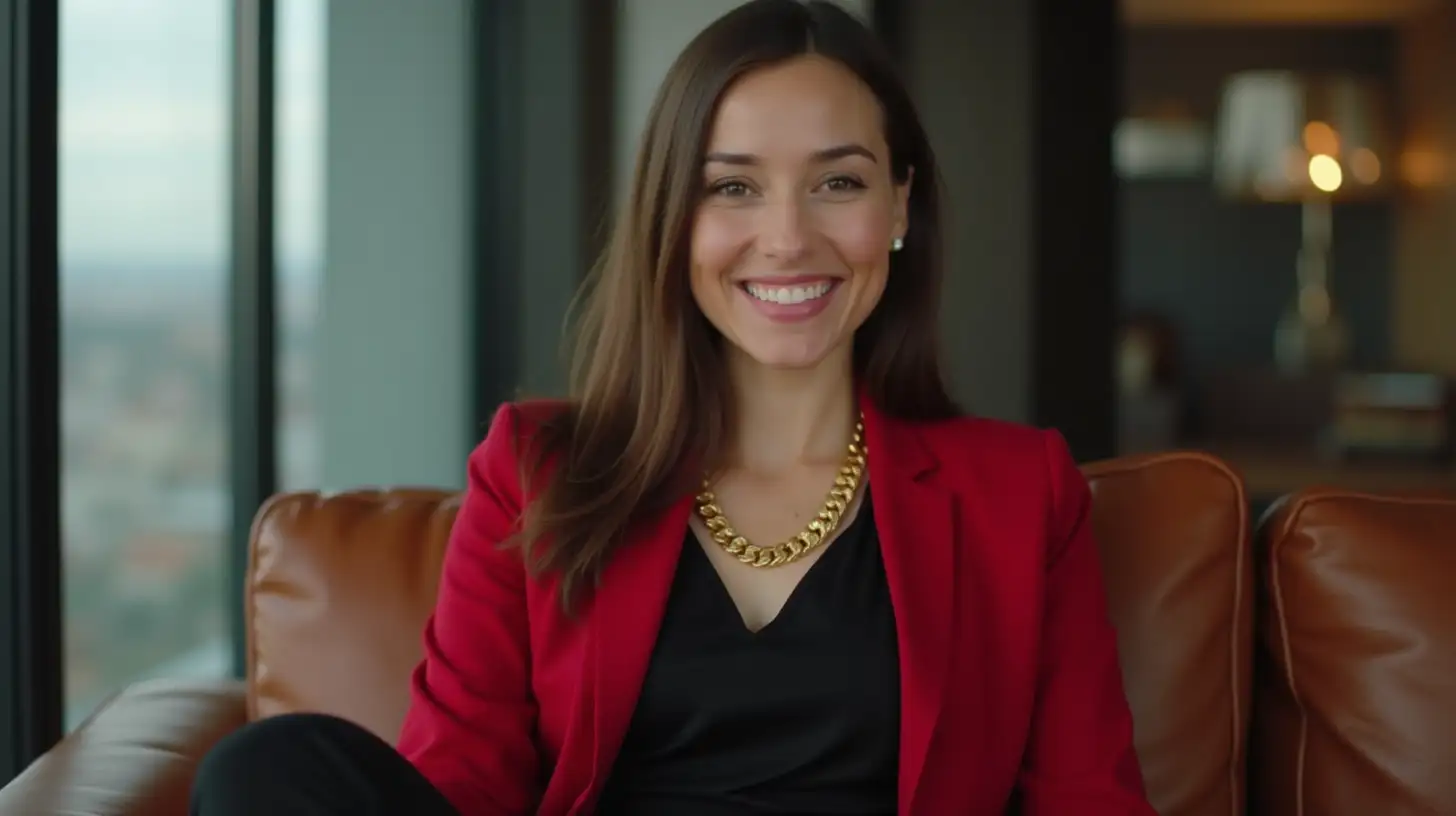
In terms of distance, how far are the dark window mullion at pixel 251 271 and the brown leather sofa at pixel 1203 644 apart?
1107 millimetres

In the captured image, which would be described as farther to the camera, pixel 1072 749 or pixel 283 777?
pixel 1072 749

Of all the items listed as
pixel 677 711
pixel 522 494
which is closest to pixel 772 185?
pixel 522 494

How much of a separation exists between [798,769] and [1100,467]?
1.72 ft

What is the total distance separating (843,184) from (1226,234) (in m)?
6.01

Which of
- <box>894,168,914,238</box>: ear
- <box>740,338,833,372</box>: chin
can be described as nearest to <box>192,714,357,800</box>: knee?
<box>740,338,833,372</box>: chin

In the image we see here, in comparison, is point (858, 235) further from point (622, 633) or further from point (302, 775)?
point (302, 775)

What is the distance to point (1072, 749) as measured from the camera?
1.63 metres

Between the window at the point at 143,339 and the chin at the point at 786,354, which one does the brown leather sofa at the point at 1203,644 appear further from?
the window at the point at 143,339

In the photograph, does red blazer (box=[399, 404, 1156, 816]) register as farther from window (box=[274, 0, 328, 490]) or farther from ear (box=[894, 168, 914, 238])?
window (box=[274, 0, 328, 490])

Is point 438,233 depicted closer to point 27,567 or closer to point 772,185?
point 27,567

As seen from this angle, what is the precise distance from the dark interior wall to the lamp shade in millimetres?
1320

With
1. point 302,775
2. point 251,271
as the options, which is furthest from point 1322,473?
point 302,775

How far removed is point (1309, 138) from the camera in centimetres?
577

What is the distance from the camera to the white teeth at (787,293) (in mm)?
1680
